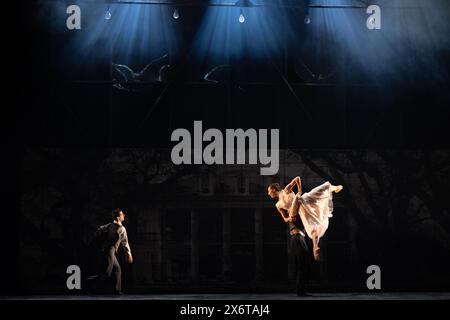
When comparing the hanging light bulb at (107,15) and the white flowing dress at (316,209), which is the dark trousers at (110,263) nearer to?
the white flowing dress at (316,209)

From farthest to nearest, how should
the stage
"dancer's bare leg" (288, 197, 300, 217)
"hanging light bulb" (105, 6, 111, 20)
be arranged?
"hanging light bulb" (105, 6, 111, 20)
"dancer's bare leg" (288, 197, 300, 217)
the stage

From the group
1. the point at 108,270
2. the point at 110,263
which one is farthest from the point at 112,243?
the point at 108,270

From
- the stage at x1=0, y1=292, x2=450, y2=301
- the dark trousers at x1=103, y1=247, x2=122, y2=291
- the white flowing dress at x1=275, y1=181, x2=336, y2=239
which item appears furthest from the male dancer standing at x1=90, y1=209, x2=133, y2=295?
the white flowing dress at x1=275, y1=181, x2=336, y2=239

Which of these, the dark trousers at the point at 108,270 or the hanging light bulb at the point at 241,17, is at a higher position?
the hanging light bulb at the point at 241,17

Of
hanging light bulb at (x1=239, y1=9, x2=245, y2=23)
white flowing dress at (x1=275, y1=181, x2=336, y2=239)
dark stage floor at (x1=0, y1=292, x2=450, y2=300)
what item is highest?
hanging light bulb at (x1=239, y1=9, x2=245, y2=23)

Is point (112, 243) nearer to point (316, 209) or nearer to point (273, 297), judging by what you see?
point (273, 297)

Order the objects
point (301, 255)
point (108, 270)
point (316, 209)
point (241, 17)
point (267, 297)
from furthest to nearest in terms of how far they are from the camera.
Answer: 1. point (241, 17)
2. point (316, 209)
3. point (108, 270)
4. point (267, 297)
5. point (301, 255)

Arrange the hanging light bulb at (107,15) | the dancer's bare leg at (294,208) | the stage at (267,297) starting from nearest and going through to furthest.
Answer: the stage at (267,297) → the dancer's bare leg at (294,208) → the hanging light bulb at (107,15)

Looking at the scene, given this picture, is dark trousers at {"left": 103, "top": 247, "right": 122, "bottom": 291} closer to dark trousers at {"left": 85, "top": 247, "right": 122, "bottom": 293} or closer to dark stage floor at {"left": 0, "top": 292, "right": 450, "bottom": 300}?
dark trousers at {"left": 85, "top": 247, "right": 122, "bottom": 293}

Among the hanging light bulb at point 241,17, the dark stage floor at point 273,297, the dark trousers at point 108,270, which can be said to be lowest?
the dark stage floor at point 273,297

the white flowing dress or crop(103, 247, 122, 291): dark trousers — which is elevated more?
the white flowing dress

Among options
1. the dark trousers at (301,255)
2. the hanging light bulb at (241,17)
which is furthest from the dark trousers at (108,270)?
the hanging light bulb at (241,17)

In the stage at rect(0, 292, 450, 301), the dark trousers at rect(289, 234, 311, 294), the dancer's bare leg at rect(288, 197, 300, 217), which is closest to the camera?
the stage at rect(0, 292, 450, 301)
